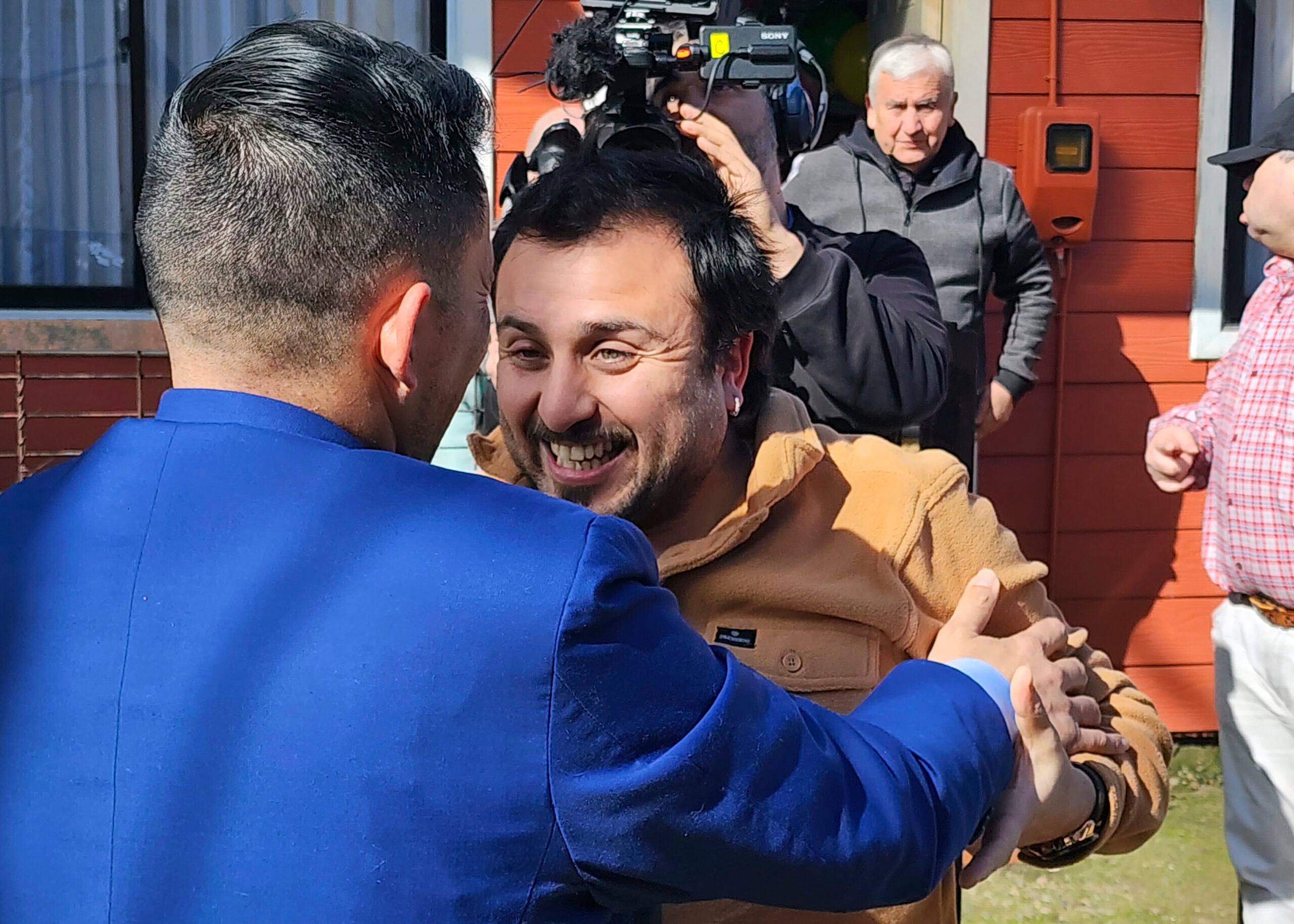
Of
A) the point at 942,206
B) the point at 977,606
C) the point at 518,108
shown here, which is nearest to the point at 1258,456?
the point at 942,206

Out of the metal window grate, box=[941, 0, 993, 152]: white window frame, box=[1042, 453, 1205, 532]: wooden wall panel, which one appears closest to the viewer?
the metal window grate

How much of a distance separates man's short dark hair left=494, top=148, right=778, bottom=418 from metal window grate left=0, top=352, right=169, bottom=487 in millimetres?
2797

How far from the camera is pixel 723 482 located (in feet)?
5.44

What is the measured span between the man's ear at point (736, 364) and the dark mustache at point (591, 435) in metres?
0.15

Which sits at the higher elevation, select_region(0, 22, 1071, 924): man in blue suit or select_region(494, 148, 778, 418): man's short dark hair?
select_region(494, 148, 778, 418): man's short dark hair

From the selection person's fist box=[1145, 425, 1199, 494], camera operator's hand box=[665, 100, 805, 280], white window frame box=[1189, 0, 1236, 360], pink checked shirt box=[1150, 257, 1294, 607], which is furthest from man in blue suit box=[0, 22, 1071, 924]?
white window frame box=[1189, 0, 1236, 360]

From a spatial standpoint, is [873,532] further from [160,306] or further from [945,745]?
[160,306]

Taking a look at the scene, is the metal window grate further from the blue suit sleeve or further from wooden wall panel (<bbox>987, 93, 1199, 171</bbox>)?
the blue suit sleeve

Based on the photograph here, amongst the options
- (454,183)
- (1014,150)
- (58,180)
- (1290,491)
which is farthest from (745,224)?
(58,180)

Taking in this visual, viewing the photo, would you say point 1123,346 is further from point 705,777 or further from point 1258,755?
point 705,777

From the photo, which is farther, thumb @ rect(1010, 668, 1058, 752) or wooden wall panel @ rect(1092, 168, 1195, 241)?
wooden wall panel @ rect(1092, 168, 1195, 241)

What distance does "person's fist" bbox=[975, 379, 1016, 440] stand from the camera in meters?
4.09

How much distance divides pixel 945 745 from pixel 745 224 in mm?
767

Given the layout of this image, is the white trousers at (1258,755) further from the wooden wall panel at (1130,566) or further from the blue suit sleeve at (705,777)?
→ the blue suit sleeve at (705,777)
